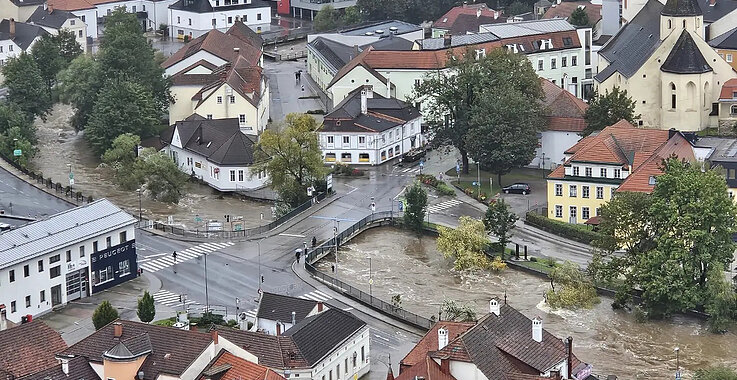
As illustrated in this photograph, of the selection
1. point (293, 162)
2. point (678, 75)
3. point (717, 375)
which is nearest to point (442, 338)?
point (717, 375)

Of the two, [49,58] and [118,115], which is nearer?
[118,115]

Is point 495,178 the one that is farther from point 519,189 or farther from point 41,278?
point 41,278

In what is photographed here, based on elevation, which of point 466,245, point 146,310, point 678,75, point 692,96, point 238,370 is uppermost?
point 678,75

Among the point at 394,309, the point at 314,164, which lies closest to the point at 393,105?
the point at 314,164

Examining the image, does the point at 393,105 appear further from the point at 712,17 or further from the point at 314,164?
the point at 712,17

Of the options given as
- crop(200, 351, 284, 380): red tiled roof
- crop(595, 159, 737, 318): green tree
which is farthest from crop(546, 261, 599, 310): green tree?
crop(200, 351, 284, 380): red tiled roof

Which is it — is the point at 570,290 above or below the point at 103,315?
below

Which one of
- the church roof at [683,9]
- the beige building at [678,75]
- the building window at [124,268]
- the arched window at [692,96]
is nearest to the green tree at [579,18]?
the beige building at [678,75]

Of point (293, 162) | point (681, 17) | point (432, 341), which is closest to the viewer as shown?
point (432, 341)
